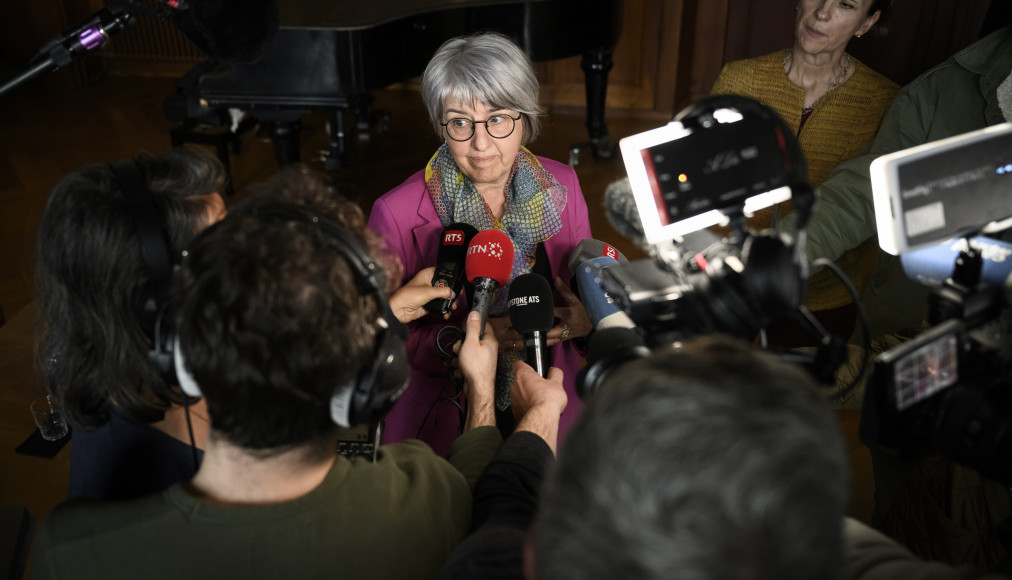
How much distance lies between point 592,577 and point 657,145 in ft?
1.57

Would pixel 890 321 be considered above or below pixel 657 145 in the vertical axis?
below

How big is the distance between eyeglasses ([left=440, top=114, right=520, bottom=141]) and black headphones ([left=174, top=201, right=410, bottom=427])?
794mm

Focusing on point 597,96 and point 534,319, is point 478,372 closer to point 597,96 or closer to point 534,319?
point 534,319

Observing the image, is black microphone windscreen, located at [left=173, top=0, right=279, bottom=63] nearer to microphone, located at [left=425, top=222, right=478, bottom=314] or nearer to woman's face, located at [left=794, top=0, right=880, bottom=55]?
microphone, located at [left=425, top=222, right=478, bottom=314]

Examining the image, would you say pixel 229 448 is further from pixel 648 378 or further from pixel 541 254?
pixel 541 254

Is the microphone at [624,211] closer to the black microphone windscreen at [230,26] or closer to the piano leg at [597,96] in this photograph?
the black microphone windscreen at [230,26]

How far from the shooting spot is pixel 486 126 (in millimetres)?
1618

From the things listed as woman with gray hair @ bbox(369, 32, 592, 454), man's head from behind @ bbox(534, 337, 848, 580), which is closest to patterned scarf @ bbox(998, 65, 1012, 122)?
woman with gray hair @ bbox(369, 32, 592, 454)

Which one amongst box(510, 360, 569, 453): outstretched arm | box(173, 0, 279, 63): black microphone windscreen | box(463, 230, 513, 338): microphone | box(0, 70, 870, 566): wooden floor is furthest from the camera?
box(0, 70, 870, 566): wooden floor

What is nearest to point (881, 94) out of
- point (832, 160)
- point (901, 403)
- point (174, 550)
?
point (832, 160)

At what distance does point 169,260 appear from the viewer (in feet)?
3.19

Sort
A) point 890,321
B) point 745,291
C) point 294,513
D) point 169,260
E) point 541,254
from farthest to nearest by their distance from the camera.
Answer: point 890,321 < point 541,254 < point 169,260 < point 294,513 < point 745,291

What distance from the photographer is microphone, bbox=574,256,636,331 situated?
103 cm

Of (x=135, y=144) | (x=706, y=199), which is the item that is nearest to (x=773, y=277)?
(x=706, y=199)
